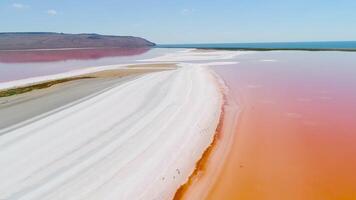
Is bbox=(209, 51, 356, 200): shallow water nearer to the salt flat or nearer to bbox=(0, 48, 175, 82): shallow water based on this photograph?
the salt flat

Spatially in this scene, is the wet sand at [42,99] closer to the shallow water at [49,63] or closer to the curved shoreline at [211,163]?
the curved shoreline at [211,163]

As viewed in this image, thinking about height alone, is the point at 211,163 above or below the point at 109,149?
below

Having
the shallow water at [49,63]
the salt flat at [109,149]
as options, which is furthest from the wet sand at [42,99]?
the shallow water at [49,63]

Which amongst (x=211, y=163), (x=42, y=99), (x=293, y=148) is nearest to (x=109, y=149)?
(x=211, y=163)

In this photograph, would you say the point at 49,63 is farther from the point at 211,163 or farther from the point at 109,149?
the point at 211,163

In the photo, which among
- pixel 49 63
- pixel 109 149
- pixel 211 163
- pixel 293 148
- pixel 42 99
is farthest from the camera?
pixel 49 63

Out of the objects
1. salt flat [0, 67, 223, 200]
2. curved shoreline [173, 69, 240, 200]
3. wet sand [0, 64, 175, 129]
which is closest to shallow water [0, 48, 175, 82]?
wet sand [0, 64, 175, 129]

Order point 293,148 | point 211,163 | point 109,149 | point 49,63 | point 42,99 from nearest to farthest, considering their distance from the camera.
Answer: point 211,163
point 109,149
point 293,148
point 42,99
point 49,63

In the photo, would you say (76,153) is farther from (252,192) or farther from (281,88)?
(281,88)

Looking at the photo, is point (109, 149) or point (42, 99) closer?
point (109, 149)
